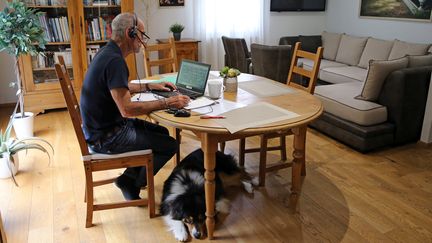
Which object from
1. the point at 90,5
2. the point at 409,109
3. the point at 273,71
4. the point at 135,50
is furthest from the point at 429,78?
the point at 90,5

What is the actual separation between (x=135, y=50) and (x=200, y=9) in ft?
10.1

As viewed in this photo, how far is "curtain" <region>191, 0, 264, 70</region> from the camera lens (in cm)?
498

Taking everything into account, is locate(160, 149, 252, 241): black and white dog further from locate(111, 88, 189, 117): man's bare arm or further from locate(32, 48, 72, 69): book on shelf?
locate(32, 48, 72, 69): book on shelf

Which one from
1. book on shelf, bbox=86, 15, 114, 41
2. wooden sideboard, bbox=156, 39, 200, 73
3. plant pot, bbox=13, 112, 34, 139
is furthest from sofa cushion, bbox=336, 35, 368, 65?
plant pot, bbox=13, 112, 34, 139

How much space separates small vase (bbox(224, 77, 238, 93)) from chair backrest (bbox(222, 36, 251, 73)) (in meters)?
2.32

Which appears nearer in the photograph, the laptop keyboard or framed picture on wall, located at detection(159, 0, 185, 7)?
the laptop keyboard

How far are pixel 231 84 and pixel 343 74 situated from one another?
266 centimetres

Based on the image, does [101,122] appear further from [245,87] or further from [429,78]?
[429,78]

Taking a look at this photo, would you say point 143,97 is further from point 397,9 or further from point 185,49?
point 397,9

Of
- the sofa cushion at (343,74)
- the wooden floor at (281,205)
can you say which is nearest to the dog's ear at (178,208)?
the wooden floor at (281,205)

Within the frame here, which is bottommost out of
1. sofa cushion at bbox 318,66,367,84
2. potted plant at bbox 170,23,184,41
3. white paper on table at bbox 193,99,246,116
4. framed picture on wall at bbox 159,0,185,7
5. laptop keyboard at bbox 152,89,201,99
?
sofa cushion at bbox 318,66,367,84

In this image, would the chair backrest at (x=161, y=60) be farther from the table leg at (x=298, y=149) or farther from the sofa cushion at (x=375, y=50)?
the sofa cushion at (x=375, y=50)

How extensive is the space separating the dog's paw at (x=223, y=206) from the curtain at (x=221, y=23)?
3.20 meters

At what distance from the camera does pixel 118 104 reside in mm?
1883
